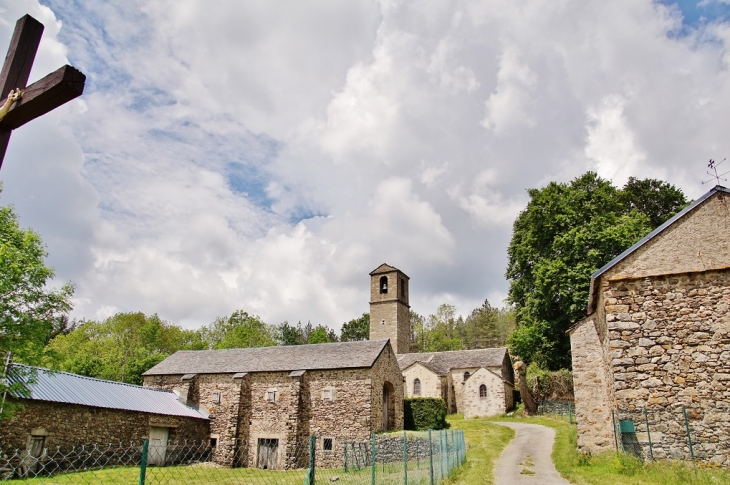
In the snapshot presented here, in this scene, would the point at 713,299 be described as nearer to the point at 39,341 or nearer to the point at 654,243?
the point at 654,243

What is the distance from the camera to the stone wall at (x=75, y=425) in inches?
715

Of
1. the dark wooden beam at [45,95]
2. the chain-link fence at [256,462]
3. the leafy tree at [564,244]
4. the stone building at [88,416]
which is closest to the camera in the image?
the dark wooden beam at [45,95]

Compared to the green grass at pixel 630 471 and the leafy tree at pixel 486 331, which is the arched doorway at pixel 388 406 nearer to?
the green grass at pixel 630 471

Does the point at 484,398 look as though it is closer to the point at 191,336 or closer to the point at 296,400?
the point at 296,400

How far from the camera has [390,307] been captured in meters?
47.2

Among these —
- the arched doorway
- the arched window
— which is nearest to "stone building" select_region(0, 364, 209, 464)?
the arched doorway

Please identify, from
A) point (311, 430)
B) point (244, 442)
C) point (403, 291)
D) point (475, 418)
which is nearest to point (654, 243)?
point (311, 430)

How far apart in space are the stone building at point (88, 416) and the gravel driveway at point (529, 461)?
1235 cm

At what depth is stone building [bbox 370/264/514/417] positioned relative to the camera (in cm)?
3969

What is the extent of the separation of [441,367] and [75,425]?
3134 cm

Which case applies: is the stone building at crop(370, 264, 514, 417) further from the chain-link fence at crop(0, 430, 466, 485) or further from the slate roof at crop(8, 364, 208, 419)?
the slate roof at crop(8, 364, 208, 419)

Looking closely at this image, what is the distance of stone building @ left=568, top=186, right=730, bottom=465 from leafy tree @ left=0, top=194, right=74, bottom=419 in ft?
57.8

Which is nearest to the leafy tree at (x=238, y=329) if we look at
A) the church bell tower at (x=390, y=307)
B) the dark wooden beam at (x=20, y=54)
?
the church bell tower at (x=390, y=307)

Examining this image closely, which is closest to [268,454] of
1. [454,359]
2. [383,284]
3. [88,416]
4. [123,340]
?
[88,416]
